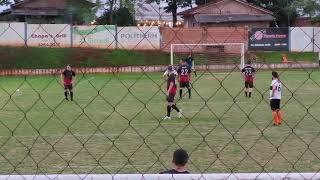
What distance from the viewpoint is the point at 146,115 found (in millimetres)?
19953

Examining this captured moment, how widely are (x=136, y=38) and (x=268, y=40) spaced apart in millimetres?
10853

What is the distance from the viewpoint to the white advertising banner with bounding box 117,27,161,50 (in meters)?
44.6

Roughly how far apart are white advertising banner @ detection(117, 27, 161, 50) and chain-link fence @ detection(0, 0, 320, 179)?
0.12m

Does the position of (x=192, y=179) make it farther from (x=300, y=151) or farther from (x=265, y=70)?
(x=265, y=70)

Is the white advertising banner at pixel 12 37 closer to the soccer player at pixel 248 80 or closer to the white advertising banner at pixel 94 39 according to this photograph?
the white advertising banner at pixel 94 39

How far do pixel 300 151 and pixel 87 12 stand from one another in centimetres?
3744

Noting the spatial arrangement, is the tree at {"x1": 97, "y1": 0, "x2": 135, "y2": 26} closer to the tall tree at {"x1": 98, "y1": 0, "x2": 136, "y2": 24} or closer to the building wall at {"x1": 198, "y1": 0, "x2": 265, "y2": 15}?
the tall tree at {"x1": 98, "y1": 0, "x2": 136, "y2": 24}

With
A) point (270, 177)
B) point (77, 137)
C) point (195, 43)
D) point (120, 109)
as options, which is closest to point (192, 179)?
point (270, 177)

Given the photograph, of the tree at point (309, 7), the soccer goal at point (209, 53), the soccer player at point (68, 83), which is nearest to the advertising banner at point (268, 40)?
the soccer goal at point (209, 53)

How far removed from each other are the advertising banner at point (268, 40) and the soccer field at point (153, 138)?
78.1ft

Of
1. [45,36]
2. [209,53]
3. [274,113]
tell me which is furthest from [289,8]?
[274,113]

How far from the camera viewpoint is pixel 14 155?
12.2 meters

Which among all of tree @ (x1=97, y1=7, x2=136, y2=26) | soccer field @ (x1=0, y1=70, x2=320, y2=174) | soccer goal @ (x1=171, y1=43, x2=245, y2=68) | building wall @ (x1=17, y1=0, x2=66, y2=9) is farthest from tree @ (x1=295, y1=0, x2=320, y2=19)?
soccer field @ (x1=0, y1=70, x2=320, y2=174)

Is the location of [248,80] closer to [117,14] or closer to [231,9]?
[117,14]
